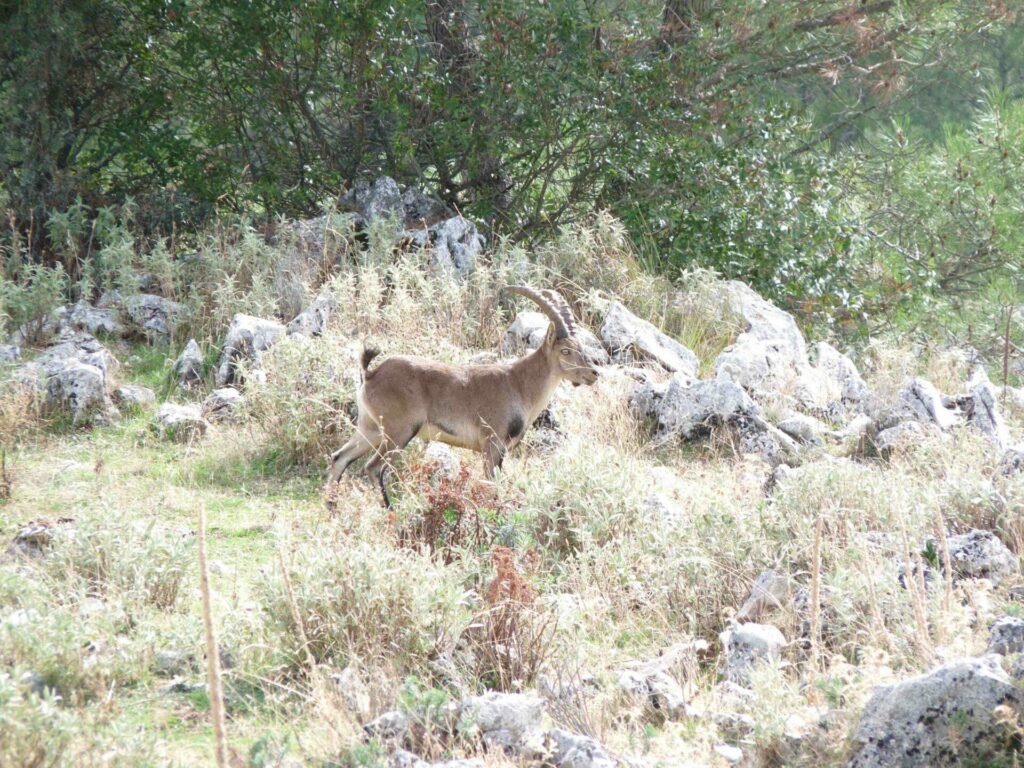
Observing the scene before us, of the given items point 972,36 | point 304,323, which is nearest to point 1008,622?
point 304,323

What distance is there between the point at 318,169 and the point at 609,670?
9.23 metres

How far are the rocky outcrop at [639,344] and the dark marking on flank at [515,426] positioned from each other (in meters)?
2.40

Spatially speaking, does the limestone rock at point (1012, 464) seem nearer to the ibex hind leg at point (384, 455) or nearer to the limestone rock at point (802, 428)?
the limestone rock at point (802, 428)

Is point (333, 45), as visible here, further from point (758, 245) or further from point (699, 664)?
point (699, 664)

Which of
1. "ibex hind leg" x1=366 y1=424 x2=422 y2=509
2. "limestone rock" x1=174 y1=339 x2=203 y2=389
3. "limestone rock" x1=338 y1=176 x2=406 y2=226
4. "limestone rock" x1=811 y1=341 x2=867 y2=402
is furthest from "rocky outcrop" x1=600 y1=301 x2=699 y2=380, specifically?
"limestone rock" x1=174 y1=339 x2=203 y2=389

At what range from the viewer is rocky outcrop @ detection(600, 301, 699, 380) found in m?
10.8

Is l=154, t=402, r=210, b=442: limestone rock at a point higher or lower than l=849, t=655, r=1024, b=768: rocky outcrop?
lower

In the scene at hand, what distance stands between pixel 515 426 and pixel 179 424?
2793 mm

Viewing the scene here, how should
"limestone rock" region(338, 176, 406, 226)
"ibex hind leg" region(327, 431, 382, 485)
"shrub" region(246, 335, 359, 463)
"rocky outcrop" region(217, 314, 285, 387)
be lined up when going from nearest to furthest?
"ibex hind leg" region(327, 431, 382, 485) → "shrub" region(246, 335, 359, 463) → "rocky outcrop" region(217, 314, 285, 387) → "limestone rock" region(338, 176, 406, 226)

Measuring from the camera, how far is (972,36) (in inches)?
628

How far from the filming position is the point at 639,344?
35.4 ft

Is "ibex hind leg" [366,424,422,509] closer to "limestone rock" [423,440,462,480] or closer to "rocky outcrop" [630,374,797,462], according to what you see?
"limestone rock" [423,440,462,480]

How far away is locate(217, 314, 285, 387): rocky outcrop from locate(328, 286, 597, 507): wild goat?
222cm

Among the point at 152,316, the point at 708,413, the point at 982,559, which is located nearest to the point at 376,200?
the point at 152,316
